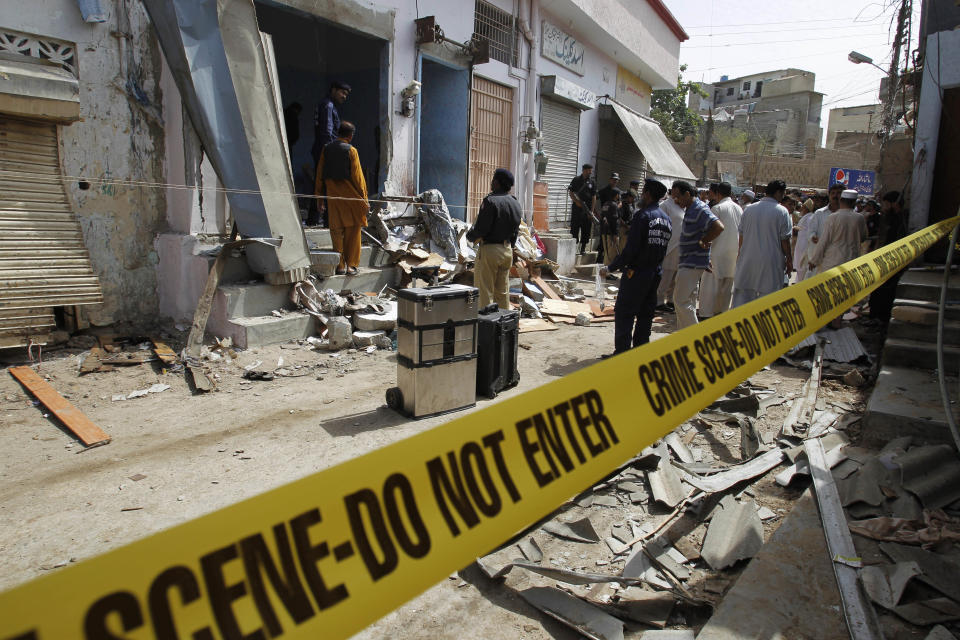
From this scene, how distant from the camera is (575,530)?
310cm

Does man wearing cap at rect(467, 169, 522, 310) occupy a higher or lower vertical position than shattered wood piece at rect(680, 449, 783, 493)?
higher

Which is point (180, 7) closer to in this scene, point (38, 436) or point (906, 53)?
point (38, 436)

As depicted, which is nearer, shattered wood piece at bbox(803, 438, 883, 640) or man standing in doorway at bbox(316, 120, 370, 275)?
shattered wood piece at bbox(803, 438, 883, 640)

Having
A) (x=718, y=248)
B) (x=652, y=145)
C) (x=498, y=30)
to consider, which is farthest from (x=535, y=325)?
(x=652, y=145)

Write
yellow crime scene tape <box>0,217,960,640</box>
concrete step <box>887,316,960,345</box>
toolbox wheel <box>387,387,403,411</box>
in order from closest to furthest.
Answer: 1. yellow crime scene tape <box>0,217,960,640</box>
2. toolbox wheel <box>387,387,403,411</box>
3. concrete step <box>887,316,960,345</box>

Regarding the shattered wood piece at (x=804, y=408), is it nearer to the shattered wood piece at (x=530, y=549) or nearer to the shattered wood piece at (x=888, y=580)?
the shattered wood piece at (x=888, y=580)

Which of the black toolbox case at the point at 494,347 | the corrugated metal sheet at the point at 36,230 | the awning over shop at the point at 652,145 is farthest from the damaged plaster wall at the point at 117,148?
the awning over shop at the point at 652,145

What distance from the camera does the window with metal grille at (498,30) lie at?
11023 millimetres

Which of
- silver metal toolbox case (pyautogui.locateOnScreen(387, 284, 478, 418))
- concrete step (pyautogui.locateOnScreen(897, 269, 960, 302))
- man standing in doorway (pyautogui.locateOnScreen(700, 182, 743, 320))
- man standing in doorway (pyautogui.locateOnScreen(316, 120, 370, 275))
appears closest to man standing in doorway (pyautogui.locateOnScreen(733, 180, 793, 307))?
man standing in doorway (pyautogui.locateOnScreen(700, 182, 743, 320))

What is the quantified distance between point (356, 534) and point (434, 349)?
139 inches

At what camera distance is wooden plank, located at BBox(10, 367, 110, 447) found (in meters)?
4.01

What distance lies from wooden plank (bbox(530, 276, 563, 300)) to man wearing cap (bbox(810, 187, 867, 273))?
4.06 metres

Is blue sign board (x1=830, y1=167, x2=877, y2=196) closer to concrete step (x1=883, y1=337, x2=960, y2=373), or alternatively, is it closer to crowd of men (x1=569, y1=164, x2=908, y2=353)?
crowd of men (x1=569, y1=164, x2=908, y2=353)

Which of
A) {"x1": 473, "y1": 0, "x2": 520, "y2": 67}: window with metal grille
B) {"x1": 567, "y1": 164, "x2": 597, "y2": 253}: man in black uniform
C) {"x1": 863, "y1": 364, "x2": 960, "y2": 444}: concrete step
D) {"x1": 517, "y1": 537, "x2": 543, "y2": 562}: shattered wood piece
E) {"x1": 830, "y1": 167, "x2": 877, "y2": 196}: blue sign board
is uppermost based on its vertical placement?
{"x1": 473, "y1": 0, "x2": 520, "y2": 67}: window with metal grille
